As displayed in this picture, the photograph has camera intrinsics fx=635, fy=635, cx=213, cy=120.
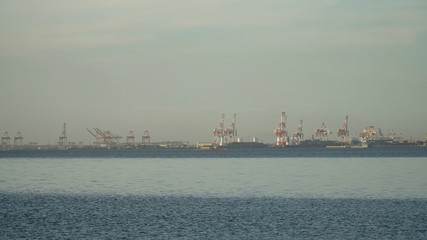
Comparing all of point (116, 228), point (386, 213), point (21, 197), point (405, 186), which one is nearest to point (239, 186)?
point (405, 186)

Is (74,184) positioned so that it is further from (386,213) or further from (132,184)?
(386,213)

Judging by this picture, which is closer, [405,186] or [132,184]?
[405,186]

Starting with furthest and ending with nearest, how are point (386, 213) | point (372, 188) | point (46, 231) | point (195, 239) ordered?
point (372, 188)
point (386, 213)
point (46, 231)
point (195, 239)

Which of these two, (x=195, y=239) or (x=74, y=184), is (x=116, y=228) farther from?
(x=74, y=184)

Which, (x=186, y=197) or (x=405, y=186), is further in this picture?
(x=405, y=186)

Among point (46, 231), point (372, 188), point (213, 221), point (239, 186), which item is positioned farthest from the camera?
point (239, 186)

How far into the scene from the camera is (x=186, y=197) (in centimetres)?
6197

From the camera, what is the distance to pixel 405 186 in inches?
2832

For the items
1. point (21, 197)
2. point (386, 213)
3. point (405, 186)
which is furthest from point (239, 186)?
point (386, 213)

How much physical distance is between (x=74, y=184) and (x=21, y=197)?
764 inches

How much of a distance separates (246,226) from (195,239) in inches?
248

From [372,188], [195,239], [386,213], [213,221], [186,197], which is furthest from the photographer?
[372,188]

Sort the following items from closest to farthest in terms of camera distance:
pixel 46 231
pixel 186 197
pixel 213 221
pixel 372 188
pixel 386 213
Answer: pixel 46 231 < pixel 213 221 < pixel 386 213 < pixel 186 197 < pixel 372 188

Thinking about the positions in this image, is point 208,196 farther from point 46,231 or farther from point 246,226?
point 46,231
